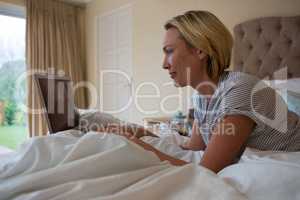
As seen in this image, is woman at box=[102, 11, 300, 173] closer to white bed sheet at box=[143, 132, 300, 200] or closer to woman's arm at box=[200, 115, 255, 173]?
woman's arm at box=[200, 115, 255, 173]

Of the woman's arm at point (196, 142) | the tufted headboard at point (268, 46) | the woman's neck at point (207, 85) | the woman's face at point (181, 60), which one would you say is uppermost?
the tufted headboard at point (268, 46)

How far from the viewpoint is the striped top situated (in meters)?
0.99

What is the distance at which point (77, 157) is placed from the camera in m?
0.67

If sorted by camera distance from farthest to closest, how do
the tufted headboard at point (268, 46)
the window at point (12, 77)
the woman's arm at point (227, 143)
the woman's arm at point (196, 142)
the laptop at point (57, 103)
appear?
the window at point (12, 77) < the tufted headboard at point (268, 46) < the laptop at point (57, 103) < the woman's arm at point (196, 142) < the woman's arm at point (227, 143)

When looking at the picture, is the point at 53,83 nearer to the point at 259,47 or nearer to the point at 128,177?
the point at 128,177

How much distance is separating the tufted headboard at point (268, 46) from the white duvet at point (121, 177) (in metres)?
1.85

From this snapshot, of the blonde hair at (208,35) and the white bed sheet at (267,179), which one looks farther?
the blonde hair at (208,35)

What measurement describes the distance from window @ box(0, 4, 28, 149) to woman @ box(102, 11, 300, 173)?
353 cm

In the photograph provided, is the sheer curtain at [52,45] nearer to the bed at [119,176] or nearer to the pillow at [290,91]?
the pillow at [290,91]

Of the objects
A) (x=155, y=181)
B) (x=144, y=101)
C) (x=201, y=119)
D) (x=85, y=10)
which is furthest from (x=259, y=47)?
(x=85, y=10)

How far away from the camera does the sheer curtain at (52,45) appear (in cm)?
403

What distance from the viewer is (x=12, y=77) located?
4.04 metres

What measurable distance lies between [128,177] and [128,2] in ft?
12.2

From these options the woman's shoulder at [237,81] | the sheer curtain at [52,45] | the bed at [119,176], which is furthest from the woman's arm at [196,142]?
the sheer curtain at [52,45]
